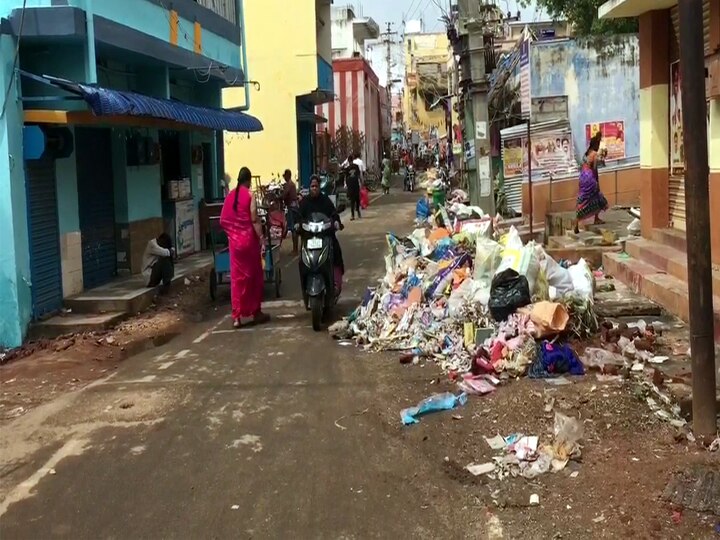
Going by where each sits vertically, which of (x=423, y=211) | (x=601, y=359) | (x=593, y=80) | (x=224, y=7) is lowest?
(x=601, y=359)

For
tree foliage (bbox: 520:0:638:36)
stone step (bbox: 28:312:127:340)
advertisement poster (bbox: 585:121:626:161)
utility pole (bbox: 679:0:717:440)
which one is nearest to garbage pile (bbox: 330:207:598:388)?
utility pole (bbox: 679:0:717:440)

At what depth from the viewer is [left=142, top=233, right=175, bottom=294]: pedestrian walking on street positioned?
39.0ft

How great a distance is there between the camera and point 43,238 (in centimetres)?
1021

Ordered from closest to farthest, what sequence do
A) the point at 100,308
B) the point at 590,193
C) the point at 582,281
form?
1. the point at 582,281
2. the point at 100,308
3. the point at 590,193

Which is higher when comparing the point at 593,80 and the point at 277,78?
the point at 277,78

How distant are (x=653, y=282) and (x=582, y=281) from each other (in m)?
1.19

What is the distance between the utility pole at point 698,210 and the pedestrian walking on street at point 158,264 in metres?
8.69

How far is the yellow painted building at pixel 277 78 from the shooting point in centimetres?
2844

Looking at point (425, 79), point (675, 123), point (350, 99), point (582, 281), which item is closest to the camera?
point (582, 281)

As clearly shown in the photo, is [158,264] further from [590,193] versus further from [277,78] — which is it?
[277,78]

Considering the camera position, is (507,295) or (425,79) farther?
(425,79)

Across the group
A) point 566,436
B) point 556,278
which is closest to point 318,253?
point 556,278

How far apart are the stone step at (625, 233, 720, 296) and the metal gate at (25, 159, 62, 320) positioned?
794 cm

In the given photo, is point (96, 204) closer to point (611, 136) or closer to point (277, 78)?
point (611, 136)
